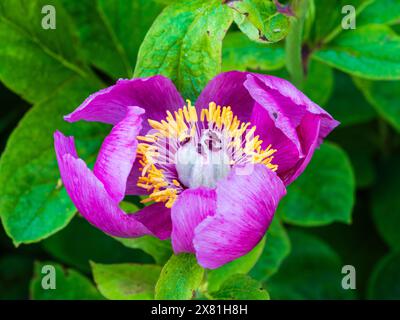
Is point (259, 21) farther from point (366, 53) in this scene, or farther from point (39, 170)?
point (39, 170)

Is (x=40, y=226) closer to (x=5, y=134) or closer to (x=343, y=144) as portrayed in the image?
(x=5, y=134)

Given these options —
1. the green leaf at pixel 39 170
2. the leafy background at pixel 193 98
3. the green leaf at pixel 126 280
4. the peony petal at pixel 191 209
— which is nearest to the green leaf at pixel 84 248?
the leafy background at pixel 193 98

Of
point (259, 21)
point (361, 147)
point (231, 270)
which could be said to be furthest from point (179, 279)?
point (361, 147)

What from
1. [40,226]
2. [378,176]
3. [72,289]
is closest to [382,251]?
[378,176]

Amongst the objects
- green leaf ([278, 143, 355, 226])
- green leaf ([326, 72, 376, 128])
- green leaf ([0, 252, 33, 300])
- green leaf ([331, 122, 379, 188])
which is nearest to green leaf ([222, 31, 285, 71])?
green leaf ([278, 143, 355, 226])

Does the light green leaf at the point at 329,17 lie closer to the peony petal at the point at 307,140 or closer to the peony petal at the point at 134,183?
the peony petal at the point at 307,140

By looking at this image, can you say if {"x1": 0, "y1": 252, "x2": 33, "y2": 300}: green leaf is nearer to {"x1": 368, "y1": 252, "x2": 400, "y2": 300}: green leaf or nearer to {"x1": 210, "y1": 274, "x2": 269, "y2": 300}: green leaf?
{"x1": 210, "y1": 274, "x2": 269, "y2": 300}: green leaf
